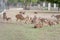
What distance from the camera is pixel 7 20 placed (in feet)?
78.1

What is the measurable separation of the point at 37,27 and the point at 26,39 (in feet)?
18.8

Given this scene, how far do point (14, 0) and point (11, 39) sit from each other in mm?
72806

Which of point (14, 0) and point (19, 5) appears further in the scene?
point (19, 5)

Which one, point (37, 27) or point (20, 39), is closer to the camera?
point (20, 39)

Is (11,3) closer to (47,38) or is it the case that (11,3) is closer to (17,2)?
(17,2)

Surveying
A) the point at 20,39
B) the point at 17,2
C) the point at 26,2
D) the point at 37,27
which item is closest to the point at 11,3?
the point at 17,2

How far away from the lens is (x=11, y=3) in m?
86.6

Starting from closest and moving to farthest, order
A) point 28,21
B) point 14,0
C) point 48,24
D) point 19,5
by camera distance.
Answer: point 48,24 → point 28,21 → point 14,0 → point 19,5

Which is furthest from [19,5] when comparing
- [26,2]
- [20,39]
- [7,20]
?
[20,39]

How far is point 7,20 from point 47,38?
11872mm

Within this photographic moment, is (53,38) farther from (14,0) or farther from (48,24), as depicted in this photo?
(14,0)

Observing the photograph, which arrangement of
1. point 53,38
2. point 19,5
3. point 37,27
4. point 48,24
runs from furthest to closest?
point 19,5
point 48,24
point 37,27
point 53,38

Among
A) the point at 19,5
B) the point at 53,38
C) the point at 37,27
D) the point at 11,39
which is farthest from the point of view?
the point at 19,5

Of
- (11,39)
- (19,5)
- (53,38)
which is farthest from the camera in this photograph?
(19,5)
